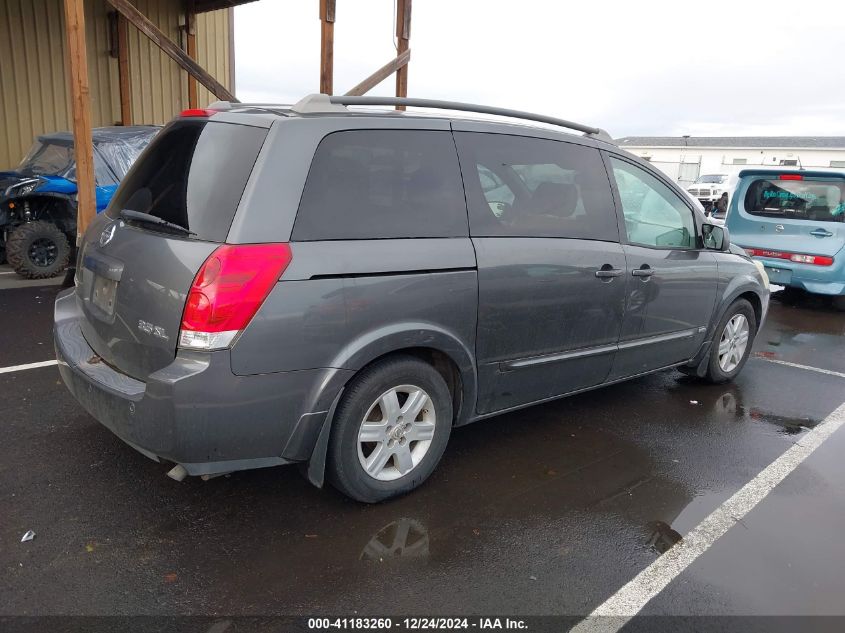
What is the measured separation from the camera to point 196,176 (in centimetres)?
292

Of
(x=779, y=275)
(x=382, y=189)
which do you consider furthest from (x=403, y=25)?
(x=382, y=189)

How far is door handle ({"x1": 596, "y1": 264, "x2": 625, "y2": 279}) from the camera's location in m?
3.80

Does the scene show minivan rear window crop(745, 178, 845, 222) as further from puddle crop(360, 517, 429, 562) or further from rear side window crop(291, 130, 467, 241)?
puddle crop(360, 517, 429, 562)

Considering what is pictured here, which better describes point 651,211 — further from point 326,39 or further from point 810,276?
point 326,39

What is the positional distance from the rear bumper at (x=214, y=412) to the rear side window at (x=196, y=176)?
1.84 feet

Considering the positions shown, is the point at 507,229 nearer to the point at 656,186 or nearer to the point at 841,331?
the point at 656,186

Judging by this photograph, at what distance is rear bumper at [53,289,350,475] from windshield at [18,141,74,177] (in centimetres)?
714

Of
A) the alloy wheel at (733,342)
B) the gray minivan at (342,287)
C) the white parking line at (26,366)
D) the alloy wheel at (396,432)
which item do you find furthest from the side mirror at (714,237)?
the white parking line at (26,366)

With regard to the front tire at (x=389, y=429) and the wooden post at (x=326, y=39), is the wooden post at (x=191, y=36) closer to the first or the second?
the wooden post at (x=326, y=39)

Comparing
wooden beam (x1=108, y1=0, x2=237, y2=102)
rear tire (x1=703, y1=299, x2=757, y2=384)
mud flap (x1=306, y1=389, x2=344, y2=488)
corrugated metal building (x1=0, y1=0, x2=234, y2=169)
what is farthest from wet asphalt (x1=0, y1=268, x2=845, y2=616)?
corrugated metal building (x1=0, y1=0, x2=234, y2=169)

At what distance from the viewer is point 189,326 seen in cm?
259

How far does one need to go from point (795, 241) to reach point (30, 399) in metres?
8.30

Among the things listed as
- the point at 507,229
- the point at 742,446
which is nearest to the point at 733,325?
the point at 742,446

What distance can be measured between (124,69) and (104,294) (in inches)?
490
